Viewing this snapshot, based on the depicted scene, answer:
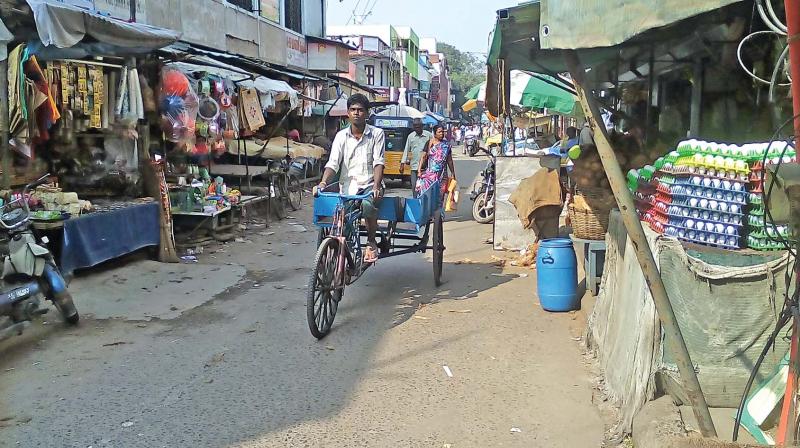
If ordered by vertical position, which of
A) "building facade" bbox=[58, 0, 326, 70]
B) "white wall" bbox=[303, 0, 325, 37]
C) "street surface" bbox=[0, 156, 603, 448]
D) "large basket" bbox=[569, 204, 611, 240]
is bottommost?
"street surface" bbox=[0, 156, 603, 448]

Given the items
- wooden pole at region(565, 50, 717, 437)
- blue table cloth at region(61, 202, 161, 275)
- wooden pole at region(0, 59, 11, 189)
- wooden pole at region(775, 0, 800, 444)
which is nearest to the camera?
wooden pole at region(775, 0, 800, 444)

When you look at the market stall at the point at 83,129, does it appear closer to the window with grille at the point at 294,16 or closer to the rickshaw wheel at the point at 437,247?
the rickshaw wheel at the point at 437,247

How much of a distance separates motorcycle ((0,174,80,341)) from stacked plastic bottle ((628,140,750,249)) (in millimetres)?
4955

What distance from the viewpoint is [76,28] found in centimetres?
765

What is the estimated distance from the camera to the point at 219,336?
6418 millimetres

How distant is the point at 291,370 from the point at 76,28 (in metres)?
4.71

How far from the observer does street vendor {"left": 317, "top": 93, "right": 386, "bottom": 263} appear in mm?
7344

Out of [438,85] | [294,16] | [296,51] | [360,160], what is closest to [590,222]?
[360,160]

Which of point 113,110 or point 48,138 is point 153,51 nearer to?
point 113,110

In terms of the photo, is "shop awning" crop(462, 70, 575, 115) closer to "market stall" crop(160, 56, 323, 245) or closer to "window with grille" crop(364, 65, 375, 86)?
"market stall" crop(160, 56, 323, 245)

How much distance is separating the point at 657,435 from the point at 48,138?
26.0 feet

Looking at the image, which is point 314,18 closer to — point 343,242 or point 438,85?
point 343,242

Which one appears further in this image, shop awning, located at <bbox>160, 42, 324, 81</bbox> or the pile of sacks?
shop awning, located at <bbox>160, 42, 324, 81</bbox>

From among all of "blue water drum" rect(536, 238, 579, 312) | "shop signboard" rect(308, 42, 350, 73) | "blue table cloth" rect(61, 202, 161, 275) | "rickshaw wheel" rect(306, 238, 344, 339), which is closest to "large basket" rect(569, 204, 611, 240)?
"blue water drum" rect(536, 238, 579, 312)
